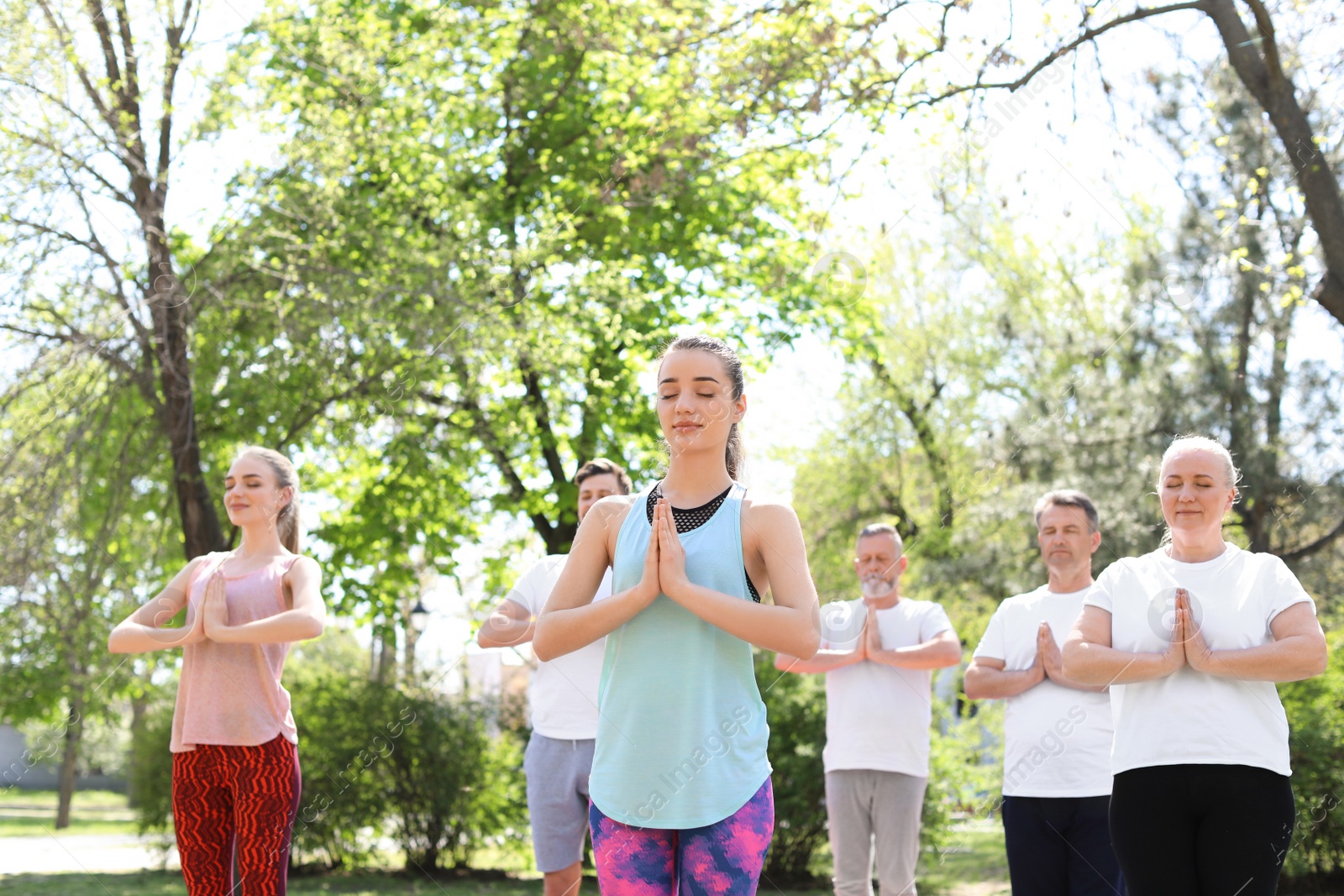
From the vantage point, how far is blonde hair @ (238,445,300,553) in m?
4.57

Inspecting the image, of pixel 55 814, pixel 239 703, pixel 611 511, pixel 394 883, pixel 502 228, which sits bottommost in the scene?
pixel 55 814

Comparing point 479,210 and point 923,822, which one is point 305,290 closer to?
point 479,210

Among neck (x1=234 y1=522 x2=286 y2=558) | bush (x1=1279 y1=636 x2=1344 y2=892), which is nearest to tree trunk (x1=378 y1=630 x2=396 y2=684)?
neck (x1=234 y1=522 x2=286 y2=558)

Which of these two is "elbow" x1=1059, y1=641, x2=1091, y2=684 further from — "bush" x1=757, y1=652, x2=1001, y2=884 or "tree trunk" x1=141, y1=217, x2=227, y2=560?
"tree trunk" x1=141, y1=217, x2=227, y2=560

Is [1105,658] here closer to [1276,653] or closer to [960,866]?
[1276,653]

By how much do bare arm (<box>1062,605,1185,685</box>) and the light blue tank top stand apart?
134 centimetres

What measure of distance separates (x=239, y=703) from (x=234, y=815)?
38cm

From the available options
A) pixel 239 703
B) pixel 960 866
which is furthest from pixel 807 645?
pixel 960 866

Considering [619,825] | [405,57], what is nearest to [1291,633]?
[619,825]

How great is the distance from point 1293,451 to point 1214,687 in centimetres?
871

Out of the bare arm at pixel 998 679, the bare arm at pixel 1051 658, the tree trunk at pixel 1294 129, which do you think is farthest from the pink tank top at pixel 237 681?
the tree trunk at pixel 1294 129

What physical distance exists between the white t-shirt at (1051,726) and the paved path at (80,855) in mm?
8835

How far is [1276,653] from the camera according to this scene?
3270 mm

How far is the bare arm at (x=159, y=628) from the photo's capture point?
4242mm
